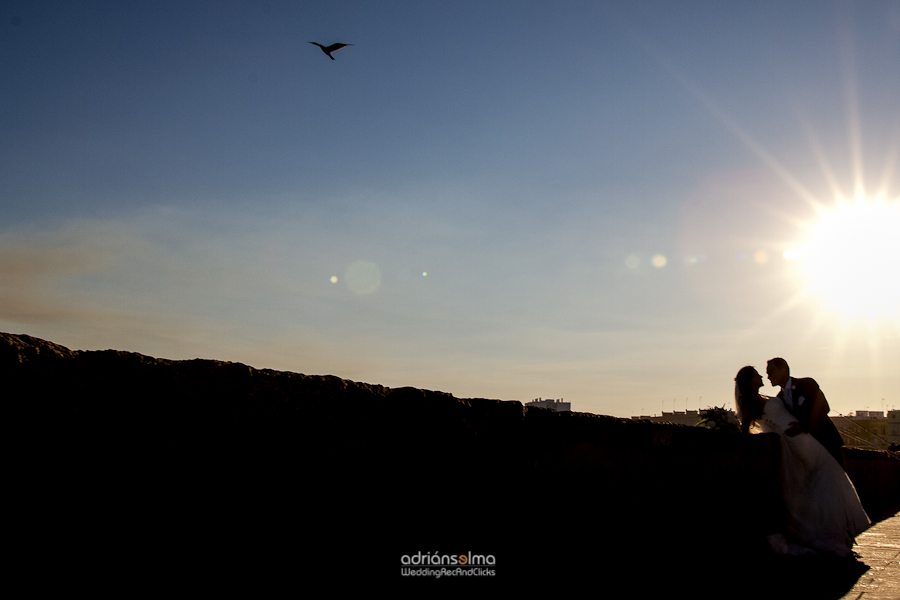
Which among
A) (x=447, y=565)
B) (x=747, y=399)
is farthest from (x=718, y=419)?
(x=447, y=565)

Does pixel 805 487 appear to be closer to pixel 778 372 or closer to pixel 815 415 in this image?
pixel 815 415

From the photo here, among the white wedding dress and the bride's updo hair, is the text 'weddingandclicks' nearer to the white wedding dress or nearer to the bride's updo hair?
the white wedding dress

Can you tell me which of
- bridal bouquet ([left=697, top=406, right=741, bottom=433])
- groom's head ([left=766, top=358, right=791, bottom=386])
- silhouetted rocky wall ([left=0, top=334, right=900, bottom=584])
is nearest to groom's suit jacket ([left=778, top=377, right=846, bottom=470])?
groom's head ([left=766, top=358, right=791, bottom=386])

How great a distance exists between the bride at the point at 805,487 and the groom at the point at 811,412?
8 centimetres

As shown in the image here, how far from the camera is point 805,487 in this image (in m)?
5.44

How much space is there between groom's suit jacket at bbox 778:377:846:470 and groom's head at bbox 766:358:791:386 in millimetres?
192

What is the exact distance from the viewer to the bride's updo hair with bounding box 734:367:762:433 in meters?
5.80

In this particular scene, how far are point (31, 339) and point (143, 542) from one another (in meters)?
0.54

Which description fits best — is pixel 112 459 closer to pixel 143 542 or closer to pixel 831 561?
pixel 143 542

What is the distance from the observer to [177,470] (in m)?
1.79

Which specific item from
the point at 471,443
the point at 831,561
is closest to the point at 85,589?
the point at 471,443

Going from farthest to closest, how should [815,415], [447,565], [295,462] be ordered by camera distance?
[815,415], [447,565], [295,462]

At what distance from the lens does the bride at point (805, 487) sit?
16.7 feet

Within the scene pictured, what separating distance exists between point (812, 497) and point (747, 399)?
0.89 metres
